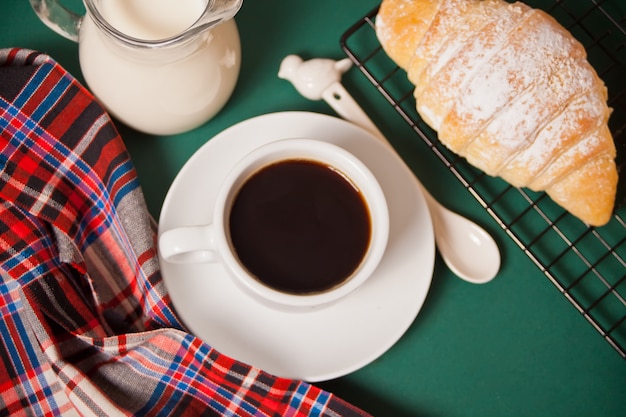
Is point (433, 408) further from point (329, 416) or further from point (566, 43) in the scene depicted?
point (566, 43)

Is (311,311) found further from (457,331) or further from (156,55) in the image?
(156,55)

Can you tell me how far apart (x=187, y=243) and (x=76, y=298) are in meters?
0.29

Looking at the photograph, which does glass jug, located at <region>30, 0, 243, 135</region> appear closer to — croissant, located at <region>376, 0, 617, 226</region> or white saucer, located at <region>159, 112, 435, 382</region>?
white saucer, located at <region>159, 112, 435, 382</region>

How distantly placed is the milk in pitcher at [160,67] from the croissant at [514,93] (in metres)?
0.30

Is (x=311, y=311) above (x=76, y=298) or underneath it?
above

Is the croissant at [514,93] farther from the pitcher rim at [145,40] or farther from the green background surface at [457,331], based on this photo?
the pitcher rim at [145,40]

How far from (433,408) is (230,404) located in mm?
366

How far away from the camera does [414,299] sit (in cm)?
100

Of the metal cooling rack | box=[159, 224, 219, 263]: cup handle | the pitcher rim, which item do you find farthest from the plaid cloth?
the metal cooling rack

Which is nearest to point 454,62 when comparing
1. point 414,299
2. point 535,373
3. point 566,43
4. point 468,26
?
point 468,26

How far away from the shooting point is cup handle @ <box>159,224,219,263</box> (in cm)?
84

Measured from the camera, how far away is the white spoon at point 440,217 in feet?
3.56

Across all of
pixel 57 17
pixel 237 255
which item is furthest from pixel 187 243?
pixel 57 17

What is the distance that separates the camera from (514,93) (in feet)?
3.03
